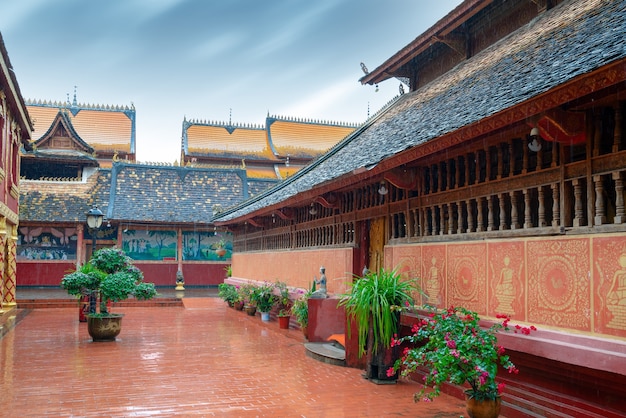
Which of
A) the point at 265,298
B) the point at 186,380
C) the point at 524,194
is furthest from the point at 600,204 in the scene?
the point at 265,298

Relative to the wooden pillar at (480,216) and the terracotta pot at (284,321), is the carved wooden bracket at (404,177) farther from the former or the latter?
the terracotta pot at (284,321)

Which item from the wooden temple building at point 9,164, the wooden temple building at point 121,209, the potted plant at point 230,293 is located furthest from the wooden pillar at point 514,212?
the wooden temple building at point 121,209

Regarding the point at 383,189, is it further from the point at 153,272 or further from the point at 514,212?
the point at 153,272

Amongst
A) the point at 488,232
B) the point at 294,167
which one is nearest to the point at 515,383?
the point at 488,232

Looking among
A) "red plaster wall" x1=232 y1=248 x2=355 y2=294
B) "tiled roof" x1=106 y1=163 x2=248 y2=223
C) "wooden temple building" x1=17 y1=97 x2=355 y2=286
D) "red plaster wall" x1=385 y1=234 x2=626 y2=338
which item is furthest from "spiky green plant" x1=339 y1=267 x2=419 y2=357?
"tiled roof" x1=106 y1=163 x2=248 y2=223

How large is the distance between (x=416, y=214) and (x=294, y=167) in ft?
94.3

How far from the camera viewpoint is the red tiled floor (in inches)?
238

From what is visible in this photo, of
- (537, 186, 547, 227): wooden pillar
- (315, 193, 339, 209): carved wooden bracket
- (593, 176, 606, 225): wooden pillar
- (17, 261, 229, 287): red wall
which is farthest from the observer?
(17, 261, 229, 287): red wall

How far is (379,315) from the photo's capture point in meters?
7.04

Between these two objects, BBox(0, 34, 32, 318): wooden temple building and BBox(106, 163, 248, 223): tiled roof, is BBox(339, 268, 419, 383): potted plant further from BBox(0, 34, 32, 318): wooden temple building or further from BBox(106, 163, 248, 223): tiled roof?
BBox(106, 163, 248, 223): tiled roof

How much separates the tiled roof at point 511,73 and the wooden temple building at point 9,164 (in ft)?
26.6

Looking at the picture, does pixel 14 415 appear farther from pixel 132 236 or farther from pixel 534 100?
pixel 132 236

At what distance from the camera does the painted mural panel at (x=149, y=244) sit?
2392 centimetres

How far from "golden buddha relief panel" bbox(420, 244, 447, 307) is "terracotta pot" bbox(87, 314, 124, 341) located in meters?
6.43
